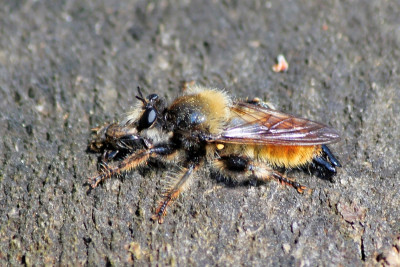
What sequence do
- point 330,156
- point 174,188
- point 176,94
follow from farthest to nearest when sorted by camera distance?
point 176,94
point 330,156
point 174,188

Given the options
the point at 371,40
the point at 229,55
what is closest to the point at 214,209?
the point at 229,55

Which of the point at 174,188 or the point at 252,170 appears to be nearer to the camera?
the point at 174,188

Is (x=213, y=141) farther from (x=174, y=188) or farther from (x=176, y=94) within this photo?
(x=176, y=94)

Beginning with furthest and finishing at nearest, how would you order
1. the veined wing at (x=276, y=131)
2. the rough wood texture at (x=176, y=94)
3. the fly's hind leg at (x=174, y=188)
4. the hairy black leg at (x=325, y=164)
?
the hairy black leg at (x=325, y=164)
the veined wing at (x=276, y=131)
the fly's hind leg at (x=174, y=188)
the rough wood texture at (x=176, y=94)

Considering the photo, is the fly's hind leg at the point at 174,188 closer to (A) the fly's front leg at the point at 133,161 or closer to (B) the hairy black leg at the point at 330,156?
(A) the fly's front leg at the point at 133,161

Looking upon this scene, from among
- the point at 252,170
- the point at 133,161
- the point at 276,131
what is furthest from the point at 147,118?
the point at 276,131

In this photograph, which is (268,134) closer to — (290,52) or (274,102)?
(274,102)

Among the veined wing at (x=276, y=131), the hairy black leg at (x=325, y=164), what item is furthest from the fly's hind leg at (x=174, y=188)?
the hairy black leg at (x=325, y=164)
